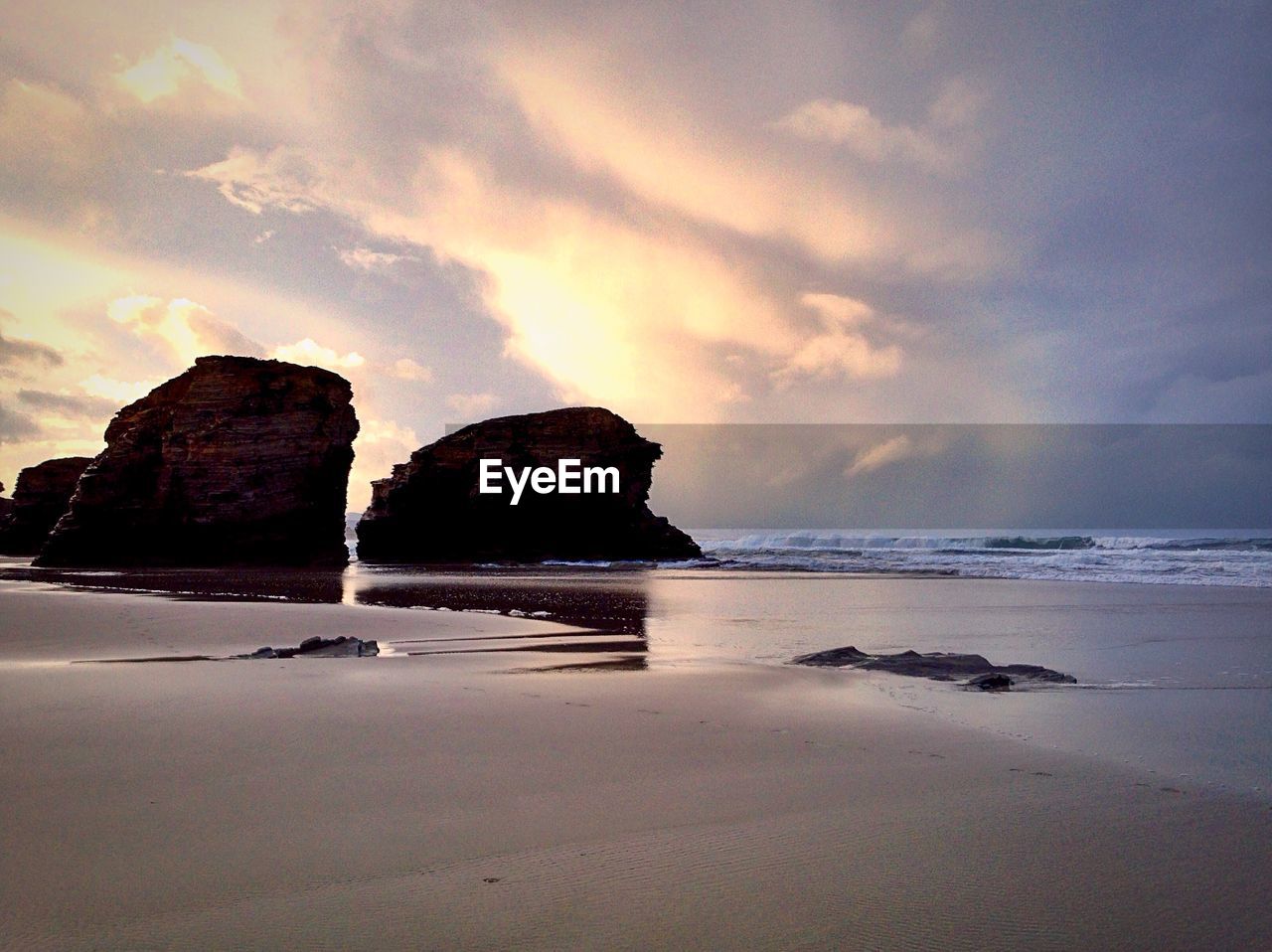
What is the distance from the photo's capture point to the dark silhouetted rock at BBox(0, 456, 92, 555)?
4453cm

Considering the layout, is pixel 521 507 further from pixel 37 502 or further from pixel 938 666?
pixel 938 666

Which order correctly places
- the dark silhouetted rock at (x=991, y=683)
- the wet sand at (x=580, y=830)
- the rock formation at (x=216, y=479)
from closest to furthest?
the wet sand at (x=580, y=830) → the dark silhouetted rock at (x=991, y=683) → the rock formation at (x=216, y=479)

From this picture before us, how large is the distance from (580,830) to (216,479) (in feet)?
104

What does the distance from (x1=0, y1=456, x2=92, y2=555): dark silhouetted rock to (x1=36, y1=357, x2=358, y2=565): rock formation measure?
58.0 ft

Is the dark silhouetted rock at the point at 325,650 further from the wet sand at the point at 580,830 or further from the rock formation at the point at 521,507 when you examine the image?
the rock formation at the point at 521,507

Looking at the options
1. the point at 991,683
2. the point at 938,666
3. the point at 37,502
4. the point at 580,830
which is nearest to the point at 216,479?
the point at 37,502

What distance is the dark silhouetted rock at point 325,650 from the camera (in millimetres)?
6129

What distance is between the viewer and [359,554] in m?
45.9

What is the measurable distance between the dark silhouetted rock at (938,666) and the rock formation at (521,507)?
124ft

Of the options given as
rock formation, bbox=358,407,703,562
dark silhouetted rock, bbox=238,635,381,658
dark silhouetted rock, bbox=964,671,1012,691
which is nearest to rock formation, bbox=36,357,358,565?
rock formation, bbox=358,407,703,562

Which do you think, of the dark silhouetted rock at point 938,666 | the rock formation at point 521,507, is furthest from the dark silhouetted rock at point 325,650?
the rock formation at point 521,507

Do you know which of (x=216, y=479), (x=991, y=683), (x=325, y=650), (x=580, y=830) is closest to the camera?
(x=580, y=830)

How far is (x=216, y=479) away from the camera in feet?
97.7

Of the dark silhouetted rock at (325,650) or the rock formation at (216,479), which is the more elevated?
the rock formation at (216,479)
